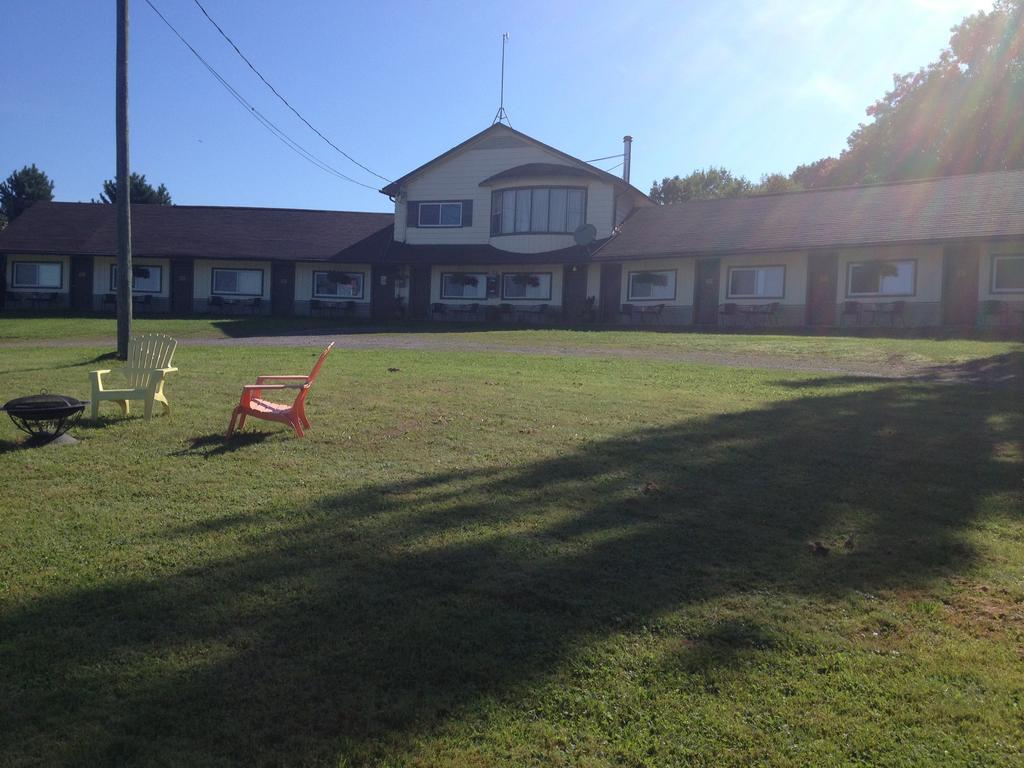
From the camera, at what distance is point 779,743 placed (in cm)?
326

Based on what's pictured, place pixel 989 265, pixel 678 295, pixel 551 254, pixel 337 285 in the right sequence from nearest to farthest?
pixel 989 265, pixel 678 295, pixel 551 254, pixel 337 285

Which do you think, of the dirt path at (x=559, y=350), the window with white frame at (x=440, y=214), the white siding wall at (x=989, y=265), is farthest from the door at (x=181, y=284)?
the white siding wall at (x=989, y=265)

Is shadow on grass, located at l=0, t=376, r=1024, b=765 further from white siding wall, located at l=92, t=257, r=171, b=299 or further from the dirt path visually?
white siding wall, located at l=92, t=257, r=171, b=299

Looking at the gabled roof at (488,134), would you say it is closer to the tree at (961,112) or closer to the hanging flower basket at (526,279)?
the hanging flower basket at (526,279)

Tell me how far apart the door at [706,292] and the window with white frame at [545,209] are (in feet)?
18.2

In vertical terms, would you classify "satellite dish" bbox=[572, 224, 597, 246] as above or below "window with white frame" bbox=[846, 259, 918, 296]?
above

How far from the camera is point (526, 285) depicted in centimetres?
3394

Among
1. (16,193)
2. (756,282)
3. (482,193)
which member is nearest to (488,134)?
(482,193)

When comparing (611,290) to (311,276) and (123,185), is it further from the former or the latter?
(123,185)

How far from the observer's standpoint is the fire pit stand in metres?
7.56

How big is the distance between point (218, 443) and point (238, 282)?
29842 mm

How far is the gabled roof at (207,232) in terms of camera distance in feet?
116

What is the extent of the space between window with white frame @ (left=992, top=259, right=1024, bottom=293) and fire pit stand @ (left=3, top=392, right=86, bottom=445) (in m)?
24.3

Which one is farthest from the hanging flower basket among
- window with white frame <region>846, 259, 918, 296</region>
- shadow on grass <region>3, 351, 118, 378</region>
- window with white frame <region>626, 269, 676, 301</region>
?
shadow on grass <region>3, 351, 118, 378</region>
